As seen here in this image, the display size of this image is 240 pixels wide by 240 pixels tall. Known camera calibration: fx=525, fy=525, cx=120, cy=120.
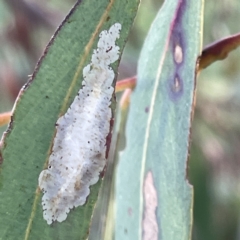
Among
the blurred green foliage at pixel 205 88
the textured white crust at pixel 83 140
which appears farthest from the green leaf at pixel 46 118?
the blurred green foliage at pixel 205 88

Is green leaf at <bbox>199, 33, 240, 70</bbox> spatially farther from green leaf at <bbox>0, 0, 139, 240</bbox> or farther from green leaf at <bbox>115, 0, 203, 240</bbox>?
green leaf at <bbox>0, 0, 139, 240</bbox>

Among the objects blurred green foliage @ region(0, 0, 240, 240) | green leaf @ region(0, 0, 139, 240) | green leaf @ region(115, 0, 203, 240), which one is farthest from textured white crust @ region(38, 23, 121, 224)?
blurred green foliage @ region(0, 0, 240, 240)

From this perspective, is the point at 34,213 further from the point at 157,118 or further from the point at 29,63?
the point at 29,63

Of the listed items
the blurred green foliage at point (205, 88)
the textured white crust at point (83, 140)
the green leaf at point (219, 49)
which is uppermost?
the blurred green foliage at point (205, 88)

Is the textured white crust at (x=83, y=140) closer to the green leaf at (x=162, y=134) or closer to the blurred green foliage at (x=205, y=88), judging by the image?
the green leaf at (x=162, y=134)

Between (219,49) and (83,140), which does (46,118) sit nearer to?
(83,140)

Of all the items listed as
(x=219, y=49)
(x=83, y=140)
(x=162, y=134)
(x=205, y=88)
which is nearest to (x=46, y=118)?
(x=83, y=140)

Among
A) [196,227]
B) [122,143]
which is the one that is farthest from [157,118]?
[196,227]
